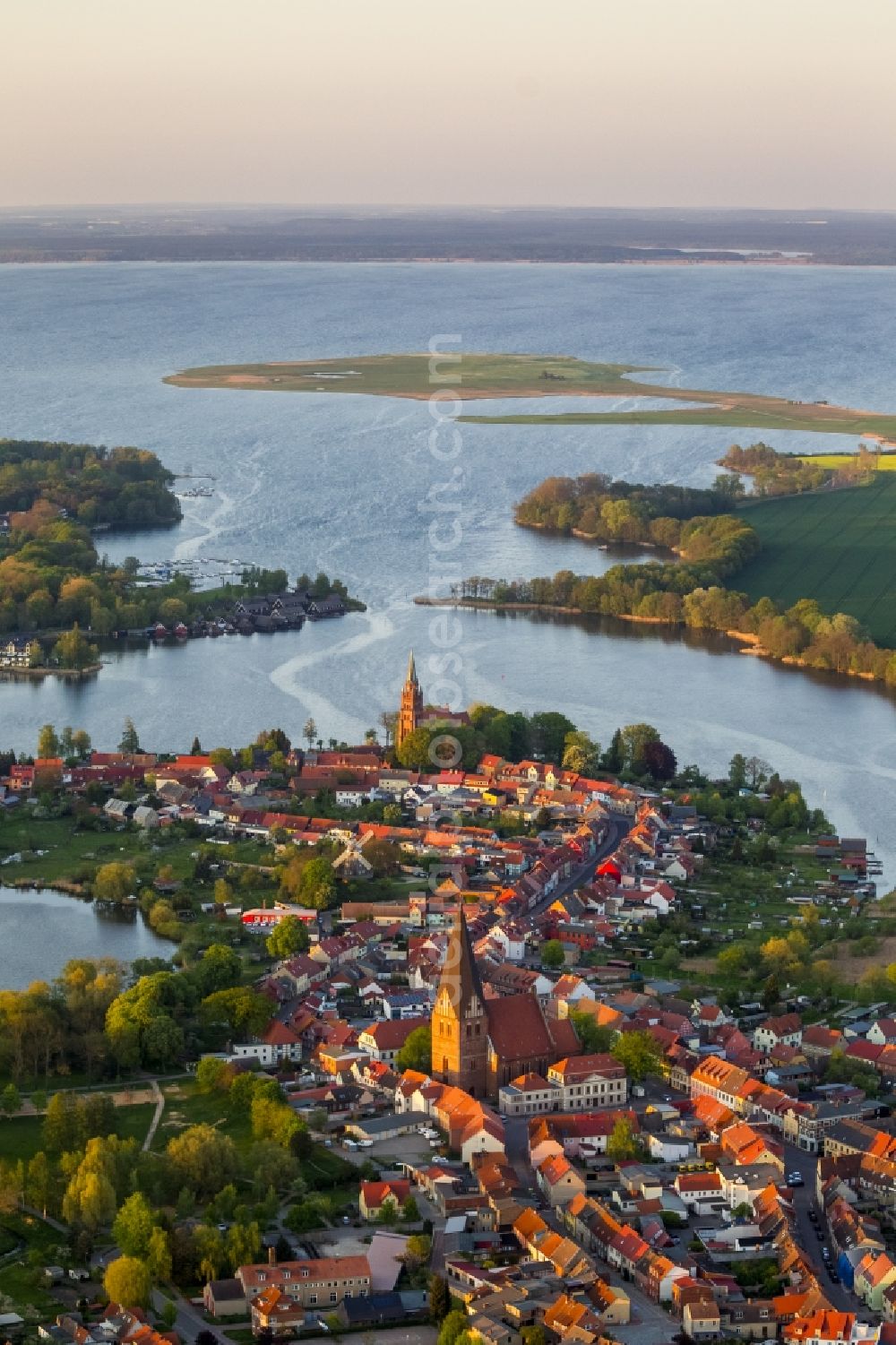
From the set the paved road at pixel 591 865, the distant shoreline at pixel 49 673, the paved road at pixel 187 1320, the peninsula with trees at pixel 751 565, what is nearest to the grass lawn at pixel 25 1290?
the paved road at pixel 187 1320

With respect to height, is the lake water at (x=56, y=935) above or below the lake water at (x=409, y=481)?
below

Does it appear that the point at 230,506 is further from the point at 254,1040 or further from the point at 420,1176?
the point at 420,1176

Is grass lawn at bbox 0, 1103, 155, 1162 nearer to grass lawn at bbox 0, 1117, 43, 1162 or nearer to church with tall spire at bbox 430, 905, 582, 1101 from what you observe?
grass lawn at bbox 0, 1117, 43, 1162

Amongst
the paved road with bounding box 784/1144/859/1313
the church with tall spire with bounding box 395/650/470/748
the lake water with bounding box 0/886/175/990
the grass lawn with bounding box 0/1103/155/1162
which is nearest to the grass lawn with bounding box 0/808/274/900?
the lake water with bounding box 0/886/175/990

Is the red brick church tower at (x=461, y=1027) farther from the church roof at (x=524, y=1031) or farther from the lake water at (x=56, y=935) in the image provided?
the lake water at (x=56, y=935)

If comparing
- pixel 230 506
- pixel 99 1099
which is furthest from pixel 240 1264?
pixel 230 506

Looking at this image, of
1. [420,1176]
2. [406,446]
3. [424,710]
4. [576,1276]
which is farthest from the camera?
[406,446]
